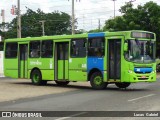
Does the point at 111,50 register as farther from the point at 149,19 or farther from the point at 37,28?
the point at 37,28

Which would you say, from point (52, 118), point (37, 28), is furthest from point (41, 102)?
point (37, 28)

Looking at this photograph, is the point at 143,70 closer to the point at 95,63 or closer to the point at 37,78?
the point at 95,63

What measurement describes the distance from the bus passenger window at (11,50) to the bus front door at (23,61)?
500 millimetres

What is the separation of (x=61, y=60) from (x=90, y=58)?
8.24 feet

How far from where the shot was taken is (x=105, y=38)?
22.4 metres

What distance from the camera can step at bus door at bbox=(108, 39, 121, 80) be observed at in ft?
71.9

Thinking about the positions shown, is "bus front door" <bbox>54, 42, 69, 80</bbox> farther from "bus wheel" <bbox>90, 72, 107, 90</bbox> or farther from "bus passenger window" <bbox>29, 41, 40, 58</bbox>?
"bus wheel" <bbox>90, 72, 107, 90</bbox>

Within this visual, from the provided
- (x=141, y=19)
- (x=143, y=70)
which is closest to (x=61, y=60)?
(x=143, y=70)

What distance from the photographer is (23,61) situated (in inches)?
1091

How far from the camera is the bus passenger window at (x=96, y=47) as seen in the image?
22.6 metres

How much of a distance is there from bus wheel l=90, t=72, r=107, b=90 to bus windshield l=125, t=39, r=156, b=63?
82.9 inches

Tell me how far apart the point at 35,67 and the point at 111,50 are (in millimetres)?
6359

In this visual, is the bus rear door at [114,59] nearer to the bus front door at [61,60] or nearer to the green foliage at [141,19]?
the bus front door at [61,60]

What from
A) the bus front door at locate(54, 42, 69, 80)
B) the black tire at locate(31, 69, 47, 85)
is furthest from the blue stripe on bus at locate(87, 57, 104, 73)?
the black tire at locate(31, 69, 47, 85)
